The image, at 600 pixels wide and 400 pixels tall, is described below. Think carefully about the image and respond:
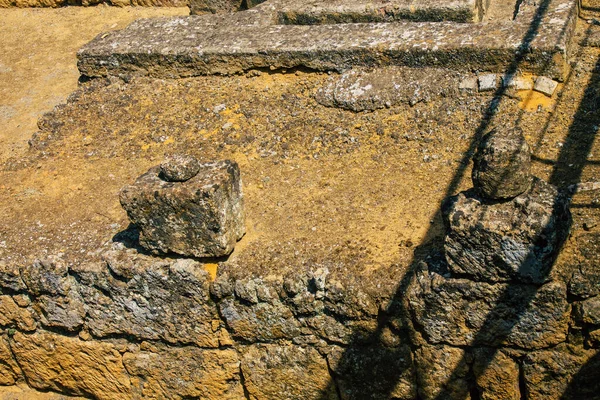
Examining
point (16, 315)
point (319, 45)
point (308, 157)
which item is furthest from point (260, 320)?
point (319, 45)

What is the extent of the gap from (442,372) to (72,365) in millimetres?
3178

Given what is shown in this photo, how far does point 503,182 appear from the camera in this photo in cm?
478

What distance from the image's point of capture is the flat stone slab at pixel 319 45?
6738 mm

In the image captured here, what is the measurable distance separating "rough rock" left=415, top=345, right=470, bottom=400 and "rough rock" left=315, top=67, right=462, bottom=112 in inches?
89.4

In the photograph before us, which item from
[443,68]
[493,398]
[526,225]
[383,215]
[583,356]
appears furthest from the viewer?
[443,68]

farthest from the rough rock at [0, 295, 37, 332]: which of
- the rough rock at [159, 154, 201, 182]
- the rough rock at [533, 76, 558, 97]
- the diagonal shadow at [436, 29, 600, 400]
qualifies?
the rough rock at [533, 76, 558, 97]

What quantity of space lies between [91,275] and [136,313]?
441 mm

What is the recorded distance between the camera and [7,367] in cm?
721

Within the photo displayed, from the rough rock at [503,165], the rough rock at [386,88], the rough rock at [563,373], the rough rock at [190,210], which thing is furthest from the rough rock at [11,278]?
the rough rock at [563,373]

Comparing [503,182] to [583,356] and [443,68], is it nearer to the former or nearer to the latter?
[583,356]

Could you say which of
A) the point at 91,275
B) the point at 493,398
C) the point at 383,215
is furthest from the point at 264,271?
the point at 493,398

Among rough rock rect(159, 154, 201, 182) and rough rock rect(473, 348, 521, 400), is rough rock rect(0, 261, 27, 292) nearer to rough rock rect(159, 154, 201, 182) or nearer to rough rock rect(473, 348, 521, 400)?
rough rock rect(159, 154, 201, 182)

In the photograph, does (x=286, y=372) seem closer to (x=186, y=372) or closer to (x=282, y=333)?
(x=282, y=333)

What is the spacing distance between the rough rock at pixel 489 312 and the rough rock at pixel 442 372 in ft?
0.37
